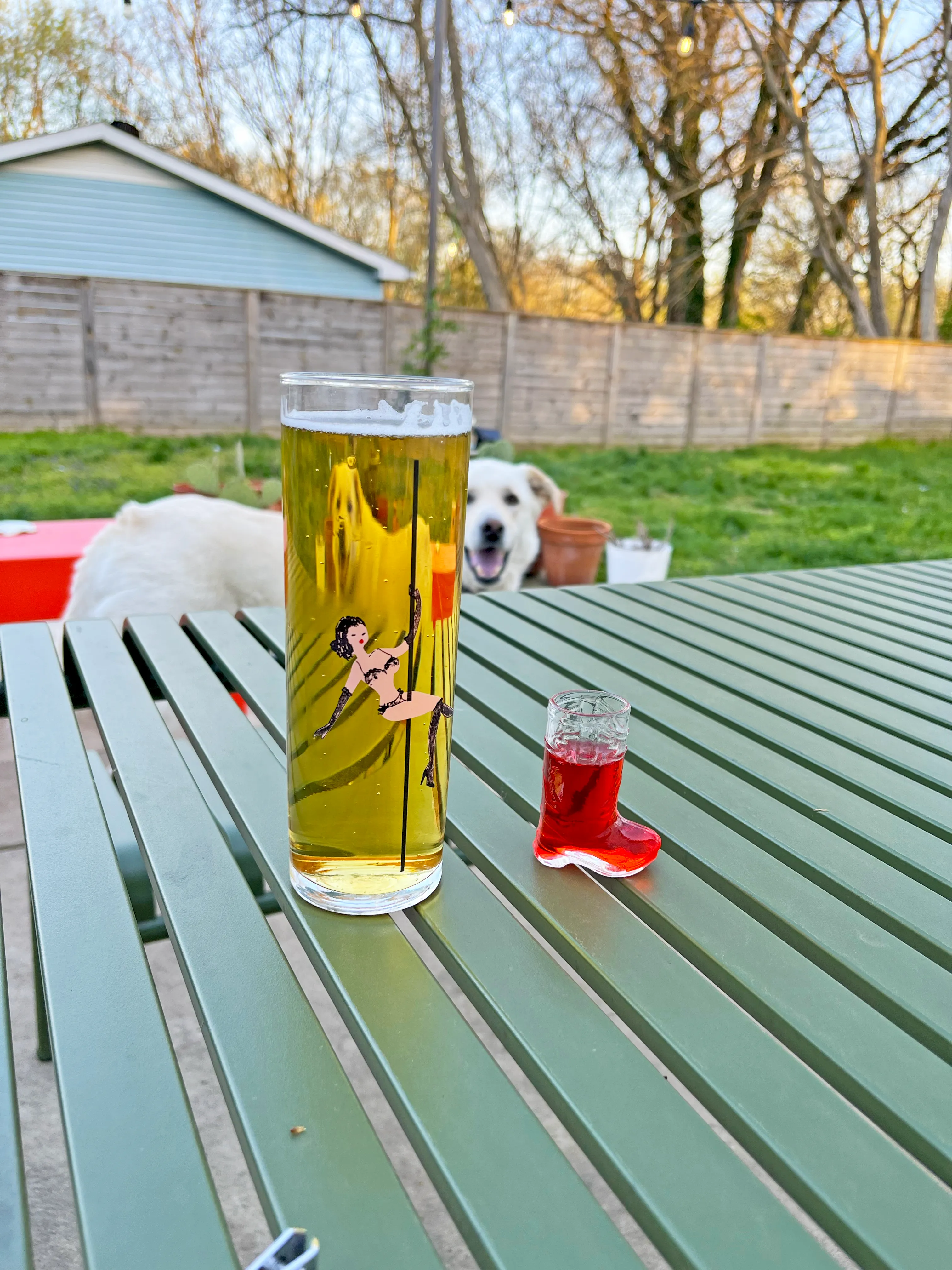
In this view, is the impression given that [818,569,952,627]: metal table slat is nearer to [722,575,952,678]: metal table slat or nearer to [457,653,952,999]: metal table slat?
[722,575,952,678]: metal table slat

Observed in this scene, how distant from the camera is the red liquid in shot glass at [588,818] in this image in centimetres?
81

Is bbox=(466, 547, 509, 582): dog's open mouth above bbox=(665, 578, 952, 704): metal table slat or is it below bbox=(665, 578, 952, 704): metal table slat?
below

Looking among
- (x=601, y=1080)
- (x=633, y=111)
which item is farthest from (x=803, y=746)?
(x=633, y=111)

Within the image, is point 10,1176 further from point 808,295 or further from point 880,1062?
point 808,295

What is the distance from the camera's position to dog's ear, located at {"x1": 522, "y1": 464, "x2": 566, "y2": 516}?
3.63m

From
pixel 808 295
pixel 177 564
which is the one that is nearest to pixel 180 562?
pixel 177 564

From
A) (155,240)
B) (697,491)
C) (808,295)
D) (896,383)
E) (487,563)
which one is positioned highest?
(808,295)

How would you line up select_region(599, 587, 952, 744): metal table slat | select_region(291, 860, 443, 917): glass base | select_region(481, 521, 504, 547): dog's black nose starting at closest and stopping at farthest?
select_region(291, 860, 443, 917): glass base, select_region(599, 587, 952, 744): metal table slat, select_region(481, 521, 504, 547): dog's black nose

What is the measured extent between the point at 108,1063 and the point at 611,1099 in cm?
33

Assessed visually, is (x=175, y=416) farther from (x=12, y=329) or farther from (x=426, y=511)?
(x=426, y=511)

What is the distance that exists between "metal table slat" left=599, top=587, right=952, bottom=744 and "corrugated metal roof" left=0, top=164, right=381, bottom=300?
10485 mm

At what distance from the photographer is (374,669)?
65 cm

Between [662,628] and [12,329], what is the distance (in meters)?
8.56

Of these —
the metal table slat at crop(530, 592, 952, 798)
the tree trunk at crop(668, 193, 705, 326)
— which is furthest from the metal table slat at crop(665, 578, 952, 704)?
the tree trunk at crop(668, 193, 705, 326)
